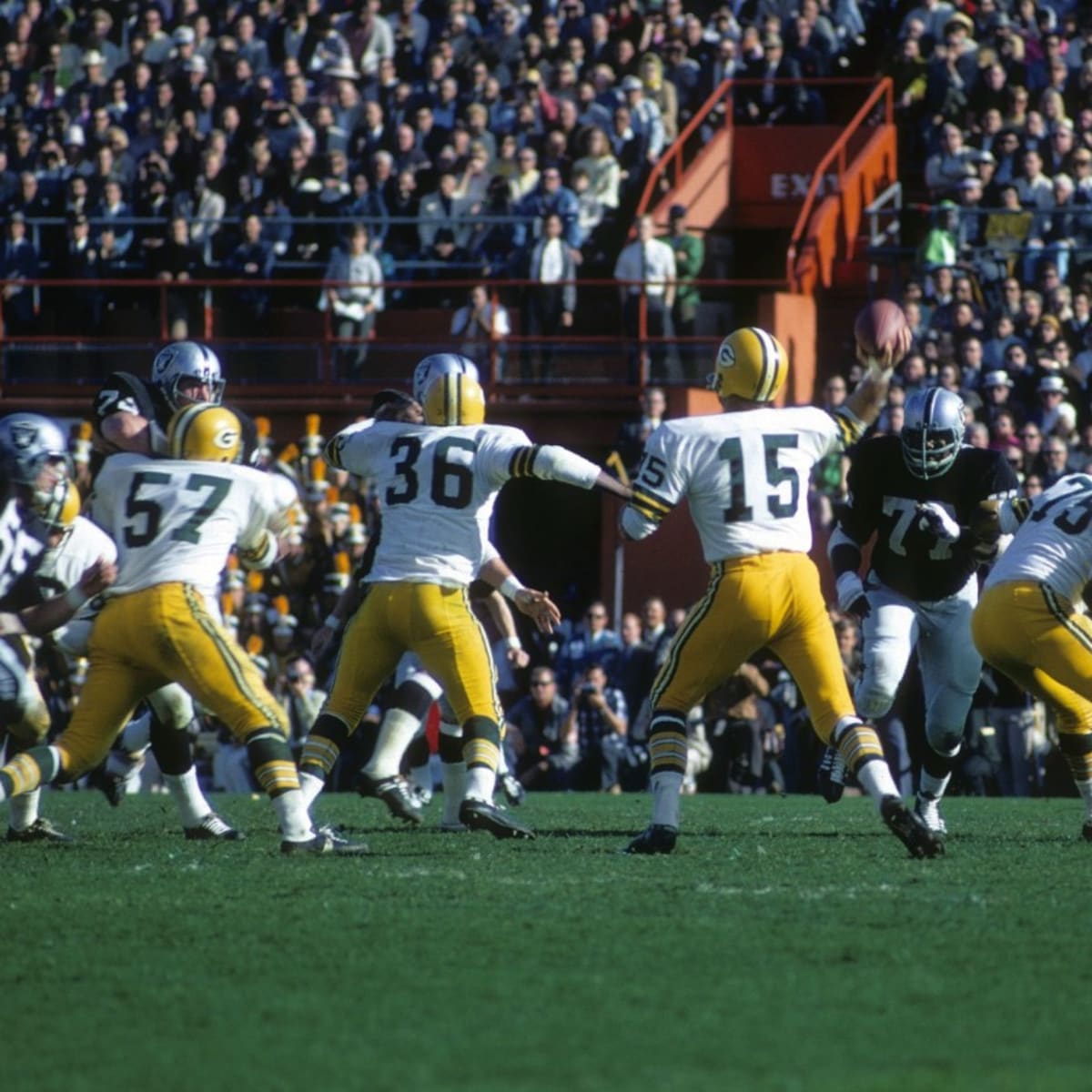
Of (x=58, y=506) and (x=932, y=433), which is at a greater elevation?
(x=932, y=433)

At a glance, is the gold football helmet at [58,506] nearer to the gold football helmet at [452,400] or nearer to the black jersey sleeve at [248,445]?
the black jersey sleeve at [248,445]

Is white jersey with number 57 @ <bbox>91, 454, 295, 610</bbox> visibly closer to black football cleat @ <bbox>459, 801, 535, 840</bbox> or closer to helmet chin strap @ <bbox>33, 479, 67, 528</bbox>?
helmet chin strap @ <bbox>33, 479, 67, 528</bbox>

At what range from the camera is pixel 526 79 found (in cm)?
1877

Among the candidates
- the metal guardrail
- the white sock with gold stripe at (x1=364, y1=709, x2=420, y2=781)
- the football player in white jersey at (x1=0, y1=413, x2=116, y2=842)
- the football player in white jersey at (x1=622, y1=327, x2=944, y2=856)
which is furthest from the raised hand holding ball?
the metal guardrail

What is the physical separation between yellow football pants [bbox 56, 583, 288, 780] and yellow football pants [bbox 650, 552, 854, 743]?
1411mm

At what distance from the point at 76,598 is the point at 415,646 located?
132 centimetres

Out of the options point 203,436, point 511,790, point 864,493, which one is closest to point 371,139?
point 511,790

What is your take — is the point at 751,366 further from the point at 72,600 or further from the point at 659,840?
the point at 72,600

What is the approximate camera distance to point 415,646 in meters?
7.84

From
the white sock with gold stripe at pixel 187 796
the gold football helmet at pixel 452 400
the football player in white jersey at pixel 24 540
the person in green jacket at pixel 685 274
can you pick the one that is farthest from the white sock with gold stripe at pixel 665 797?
the person in green jacket at pixel 685 274

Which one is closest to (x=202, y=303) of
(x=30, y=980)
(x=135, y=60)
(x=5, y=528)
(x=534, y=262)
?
(x=534, y=262)

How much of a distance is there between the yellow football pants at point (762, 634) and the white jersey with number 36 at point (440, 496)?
932 mm

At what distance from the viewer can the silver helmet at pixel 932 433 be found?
837 cm

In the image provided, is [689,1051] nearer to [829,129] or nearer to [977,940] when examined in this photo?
[977,940]
